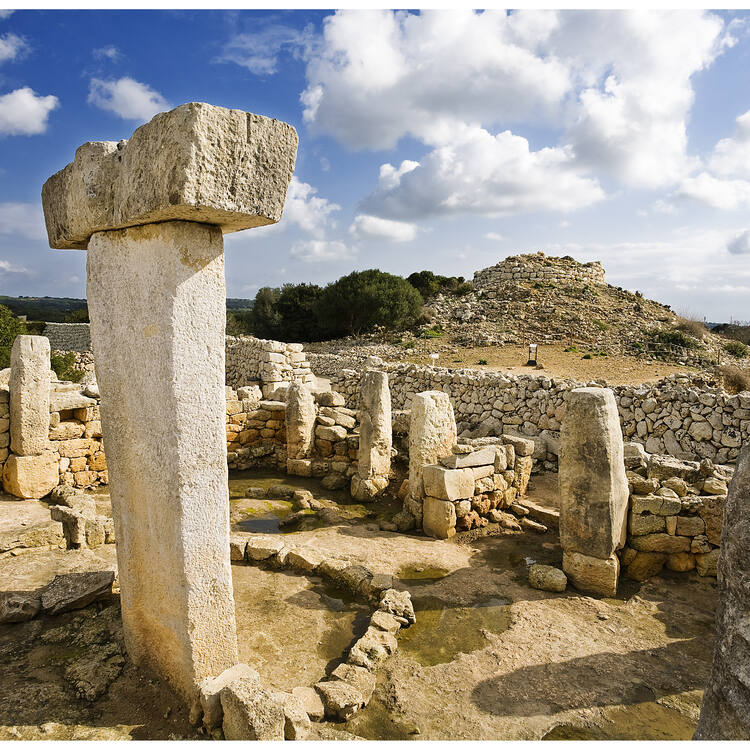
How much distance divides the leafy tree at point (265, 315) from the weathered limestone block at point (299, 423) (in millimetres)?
22937

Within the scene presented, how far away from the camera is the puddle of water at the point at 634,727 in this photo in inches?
137

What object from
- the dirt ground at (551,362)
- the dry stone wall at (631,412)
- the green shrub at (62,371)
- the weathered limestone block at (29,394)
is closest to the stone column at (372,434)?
the dry stone wall at (631,412)

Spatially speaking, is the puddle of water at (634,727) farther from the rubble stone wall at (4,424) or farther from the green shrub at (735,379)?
the green shrub at (735,379)

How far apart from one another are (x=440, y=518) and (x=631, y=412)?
570 centimetres

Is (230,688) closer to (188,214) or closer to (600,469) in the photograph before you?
(188,214)

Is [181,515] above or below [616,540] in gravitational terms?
above

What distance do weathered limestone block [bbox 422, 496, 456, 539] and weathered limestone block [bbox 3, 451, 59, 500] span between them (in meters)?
5.61

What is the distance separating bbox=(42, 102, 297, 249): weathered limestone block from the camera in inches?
95.5

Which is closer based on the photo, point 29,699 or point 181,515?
point 181,515

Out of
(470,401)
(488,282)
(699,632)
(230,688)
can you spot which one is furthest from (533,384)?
(488,282)

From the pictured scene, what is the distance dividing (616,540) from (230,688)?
421 cm

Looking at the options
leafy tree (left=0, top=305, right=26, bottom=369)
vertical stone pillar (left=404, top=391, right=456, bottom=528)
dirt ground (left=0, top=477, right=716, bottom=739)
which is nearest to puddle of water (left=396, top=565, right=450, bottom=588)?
dirt ground (left=0, top=477, right=716, bottom=739)

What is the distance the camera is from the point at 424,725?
351 centimetres

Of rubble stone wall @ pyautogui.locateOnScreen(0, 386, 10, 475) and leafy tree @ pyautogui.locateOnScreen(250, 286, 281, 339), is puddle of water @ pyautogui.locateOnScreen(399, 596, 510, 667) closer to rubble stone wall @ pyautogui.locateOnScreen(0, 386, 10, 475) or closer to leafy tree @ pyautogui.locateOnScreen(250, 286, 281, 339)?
rubble stone wall @ pyautogui.locateOnScreen(0, 386, 10, 475)
